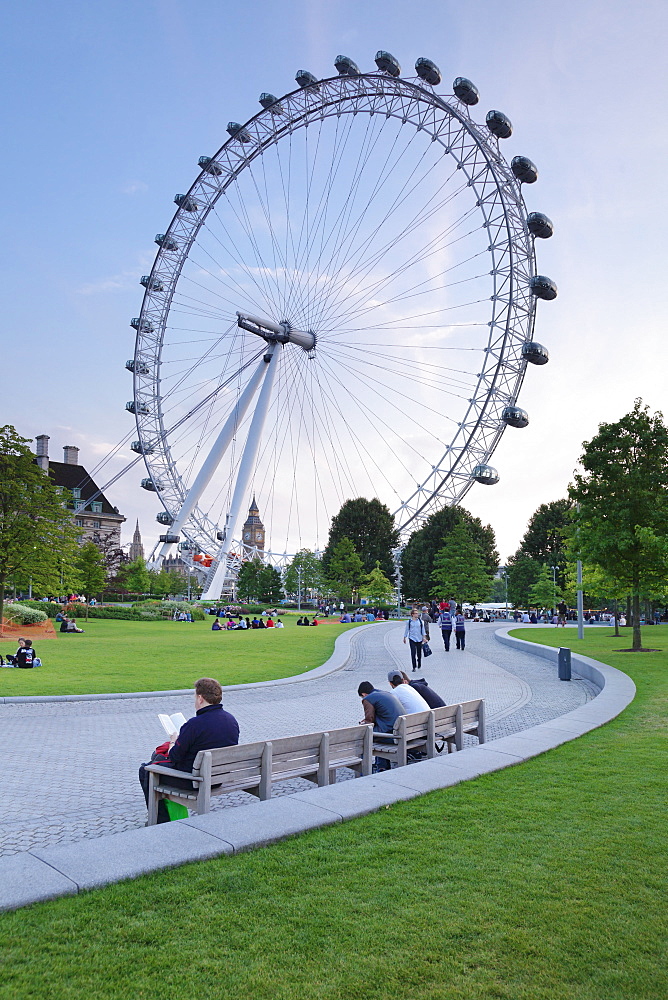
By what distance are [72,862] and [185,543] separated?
213 feet

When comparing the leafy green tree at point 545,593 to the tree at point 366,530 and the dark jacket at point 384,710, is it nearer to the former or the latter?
the tree at point 366,530

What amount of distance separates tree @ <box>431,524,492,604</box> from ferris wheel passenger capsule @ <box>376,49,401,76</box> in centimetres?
4306

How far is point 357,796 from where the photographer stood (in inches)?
280

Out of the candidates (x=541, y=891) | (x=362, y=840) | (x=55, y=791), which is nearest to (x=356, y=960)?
(x=541, y=891)

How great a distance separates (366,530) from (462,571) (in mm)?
19806

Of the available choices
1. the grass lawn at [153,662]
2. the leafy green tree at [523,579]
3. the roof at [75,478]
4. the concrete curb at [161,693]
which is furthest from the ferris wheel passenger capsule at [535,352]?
the roof at [75,478]

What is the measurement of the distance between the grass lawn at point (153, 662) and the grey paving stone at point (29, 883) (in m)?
11.0

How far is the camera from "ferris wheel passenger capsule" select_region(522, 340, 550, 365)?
123 feet

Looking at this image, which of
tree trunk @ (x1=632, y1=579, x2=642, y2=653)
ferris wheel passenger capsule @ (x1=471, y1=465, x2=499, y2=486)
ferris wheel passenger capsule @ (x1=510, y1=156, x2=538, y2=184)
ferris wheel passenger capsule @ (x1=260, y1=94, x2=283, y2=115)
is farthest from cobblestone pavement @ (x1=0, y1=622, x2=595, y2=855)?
ferris wheel passenger capsule @ (x1=260, y1=94, x2=283, y2=115)

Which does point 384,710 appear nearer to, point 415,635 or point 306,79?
point 415,635

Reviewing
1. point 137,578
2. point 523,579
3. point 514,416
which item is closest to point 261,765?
point 514,416

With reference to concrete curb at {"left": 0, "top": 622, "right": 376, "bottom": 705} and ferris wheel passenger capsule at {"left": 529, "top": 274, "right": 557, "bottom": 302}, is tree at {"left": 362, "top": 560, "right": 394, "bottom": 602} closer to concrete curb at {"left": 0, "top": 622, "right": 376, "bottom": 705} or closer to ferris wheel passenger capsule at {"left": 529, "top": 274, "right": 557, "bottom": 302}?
ferris wheel passenger capsule at {"left": 529, "top": 274, "right": 557, "bottom": 302}

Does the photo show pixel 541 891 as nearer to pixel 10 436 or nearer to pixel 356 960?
pixel 356 960

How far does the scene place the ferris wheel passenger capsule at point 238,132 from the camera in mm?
47162
